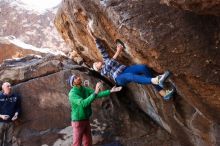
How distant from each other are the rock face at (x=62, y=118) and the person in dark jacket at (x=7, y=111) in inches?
9.5

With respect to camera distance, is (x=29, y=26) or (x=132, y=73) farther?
(x=29, y=26)

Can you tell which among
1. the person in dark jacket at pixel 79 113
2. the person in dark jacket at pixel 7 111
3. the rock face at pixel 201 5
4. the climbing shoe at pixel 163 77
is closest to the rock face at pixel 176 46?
the climbing shoe at pixel 163 77

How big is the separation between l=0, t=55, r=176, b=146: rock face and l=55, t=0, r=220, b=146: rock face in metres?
1.80

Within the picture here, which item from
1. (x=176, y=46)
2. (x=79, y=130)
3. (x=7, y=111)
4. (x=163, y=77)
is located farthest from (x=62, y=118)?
(x=176, y=46)

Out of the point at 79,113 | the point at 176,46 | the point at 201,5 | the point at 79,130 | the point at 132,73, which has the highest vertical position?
the point at 201,5

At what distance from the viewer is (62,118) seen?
465 inches

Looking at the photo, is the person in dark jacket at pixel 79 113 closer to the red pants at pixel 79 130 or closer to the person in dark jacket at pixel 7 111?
the red pants at pixel 79 130

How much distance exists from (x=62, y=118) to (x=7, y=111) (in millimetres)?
1638

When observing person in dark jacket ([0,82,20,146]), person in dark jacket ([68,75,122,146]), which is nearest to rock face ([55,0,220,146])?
person in dark jacket ([68,75,122,146])

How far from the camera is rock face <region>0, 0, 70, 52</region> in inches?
1234

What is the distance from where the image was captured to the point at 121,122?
11664mm

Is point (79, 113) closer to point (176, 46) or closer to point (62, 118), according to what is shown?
point (62, 118)

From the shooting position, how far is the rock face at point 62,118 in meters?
11.4

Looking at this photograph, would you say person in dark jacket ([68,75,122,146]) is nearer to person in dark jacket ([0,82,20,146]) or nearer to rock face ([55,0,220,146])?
rock face ([55,0,220,146])
